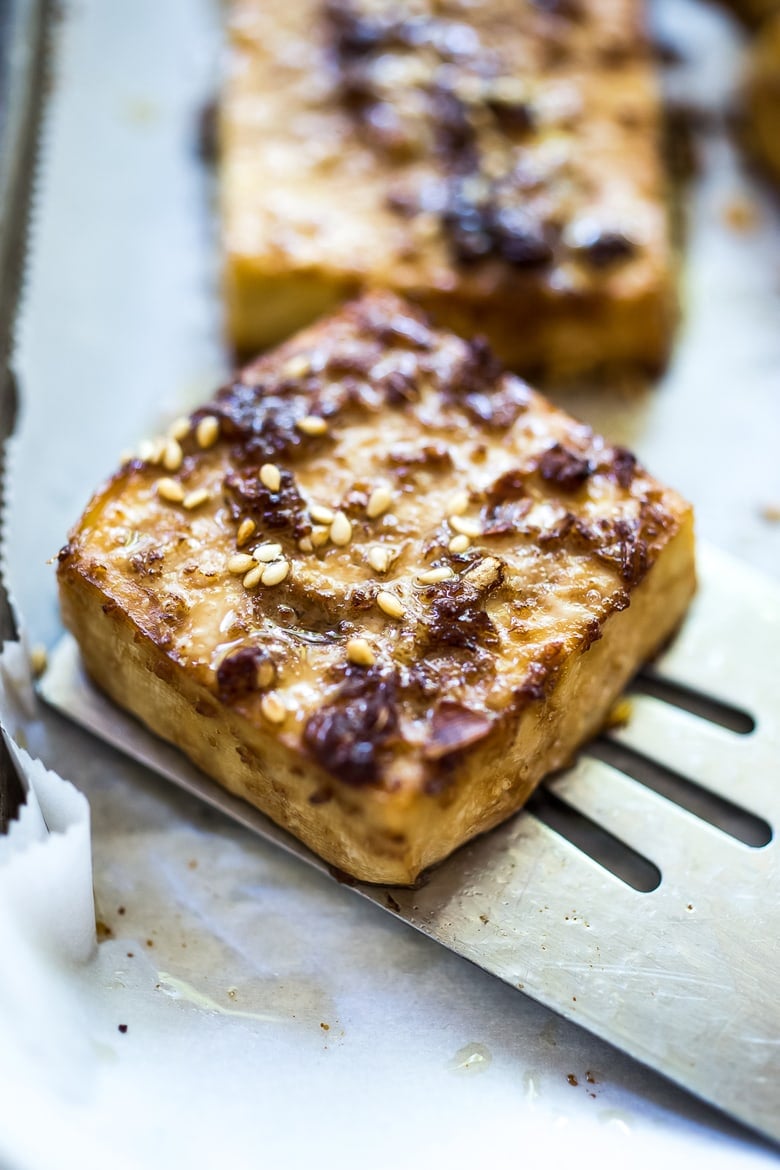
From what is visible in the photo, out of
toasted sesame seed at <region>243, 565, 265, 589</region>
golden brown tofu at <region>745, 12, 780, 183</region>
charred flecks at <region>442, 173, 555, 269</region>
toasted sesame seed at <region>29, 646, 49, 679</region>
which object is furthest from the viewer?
golden brown tofu at <region>745, 12, 780, 183</region>

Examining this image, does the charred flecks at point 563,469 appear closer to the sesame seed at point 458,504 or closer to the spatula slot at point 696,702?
the sesame seed at point 458,504

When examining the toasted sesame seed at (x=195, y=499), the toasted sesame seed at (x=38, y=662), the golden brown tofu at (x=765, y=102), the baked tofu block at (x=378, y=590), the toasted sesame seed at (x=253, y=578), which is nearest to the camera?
the baked tofu block at (x=378, y=590)

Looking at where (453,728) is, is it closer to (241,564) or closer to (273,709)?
(273,709)

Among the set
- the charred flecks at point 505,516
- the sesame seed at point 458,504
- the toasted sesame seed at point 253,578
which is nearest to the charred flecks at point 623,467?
the charred flecks at point 505,516

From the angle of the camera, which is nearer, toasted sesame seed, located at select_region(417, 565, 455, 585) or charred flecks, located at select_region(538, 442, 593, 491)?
toasted sesame seed, located at select_region(417, 565, 455, 585)

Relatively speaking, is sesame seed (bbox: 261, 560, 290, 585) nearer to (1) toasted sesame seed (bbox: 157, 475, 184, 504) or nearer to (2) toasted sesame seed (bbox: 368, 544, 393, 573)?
(2) toasted sesame seed (bbox: 368, 544, 393, 573)

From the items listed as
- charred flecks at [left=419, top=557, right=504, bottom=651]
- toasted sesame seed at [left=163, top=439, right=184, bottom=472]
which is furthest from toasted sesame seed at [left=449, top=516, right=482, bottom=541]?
toasted sesame seed at [left=163, top=439, right=184, bottom=472]

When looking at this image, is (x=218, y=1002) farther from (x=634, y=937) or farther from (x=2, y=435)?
(x=2, y=435)

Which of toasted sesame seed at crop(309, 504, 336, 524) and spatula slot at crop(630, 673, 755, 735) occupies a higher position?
toasted sesame seed at crop(309, 504, 336, 524)
